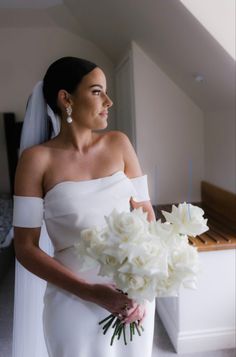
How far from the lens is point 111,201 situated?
100 centimetres

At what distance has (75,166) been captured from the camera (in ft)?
3.28

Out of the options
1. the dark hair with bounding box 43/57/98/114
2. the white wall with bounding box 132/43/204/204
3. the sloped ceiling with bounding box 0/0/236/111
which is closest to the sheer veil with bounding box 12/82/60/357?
the dark hair with bounding box 43/57/98/114

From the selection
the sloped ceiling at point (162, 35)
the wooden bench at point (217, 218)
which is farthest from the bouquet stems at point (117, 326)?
the sloped ceiling at point (162, 35)

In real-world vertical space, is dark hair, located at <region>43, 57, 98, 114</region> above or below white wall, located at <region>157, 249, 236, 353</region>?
above

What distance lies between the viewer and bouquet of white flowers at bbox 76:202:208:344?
0.72 m

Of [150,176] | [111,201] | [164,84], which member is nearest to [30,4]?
[164,84]

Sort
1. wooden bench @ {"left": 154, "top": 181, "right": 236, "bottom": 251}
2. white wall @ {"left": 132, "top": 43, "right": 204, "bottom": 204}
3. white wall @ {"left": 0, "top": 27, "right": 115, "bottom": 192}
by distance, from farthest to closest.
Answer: white wall @ {"left": 0, "top": 27, "right": 115, "bottom": 192} → white wall @ {"left": 132, "top": 43, "right": 204, "bottom": 204} → wooden bench @ {"left": 154, "top": 181, "right": 236, "bottom": 251}

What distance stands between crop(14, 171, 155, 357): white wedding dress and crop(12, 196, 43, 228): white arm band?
34 millimetres

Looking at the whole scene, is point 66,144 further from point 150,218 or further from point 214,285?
point 214,285

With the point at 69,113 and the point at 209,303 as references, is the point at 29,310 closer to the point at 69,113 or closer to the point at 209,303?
the point at 69,113

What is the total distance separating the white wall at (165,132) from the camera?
108 inches

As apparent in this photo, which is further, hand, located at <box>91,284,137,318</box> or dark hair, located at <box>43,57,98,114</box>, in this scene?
dark hair, located at <box>43,57,98,114</box>

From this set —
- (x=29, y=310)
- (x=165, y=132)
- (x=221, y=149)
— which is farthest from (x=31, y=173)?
(x=165, y=132)

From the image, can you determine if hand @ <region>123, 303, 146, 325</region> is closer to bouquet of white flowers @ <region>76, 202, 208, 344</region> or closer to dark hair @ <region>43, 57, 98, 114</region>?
bouquet of white flowers @ <region>76, 202, 208, 344</region>
